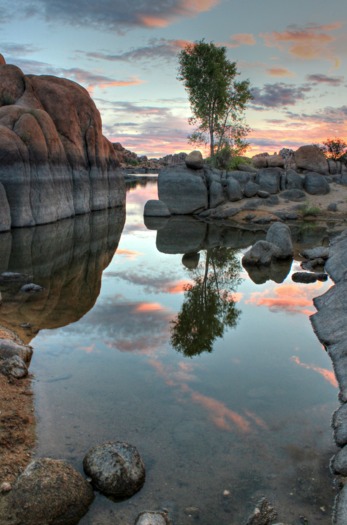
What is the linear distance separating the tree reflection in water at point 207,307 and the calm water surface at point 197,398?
0.21 ft

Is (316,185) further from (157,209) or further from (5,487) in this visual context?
(5,487)

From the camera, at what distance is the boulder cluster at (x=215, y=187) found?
122 ft

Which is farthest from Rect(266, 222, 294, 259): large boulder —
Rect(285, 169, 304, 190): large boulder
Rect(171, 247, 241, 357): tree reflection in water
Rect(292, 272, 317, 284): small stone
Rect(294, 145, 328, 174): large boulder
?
Rect(294, 145, 328, 174): large boulder

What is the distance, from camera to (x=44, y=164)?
1116 inches

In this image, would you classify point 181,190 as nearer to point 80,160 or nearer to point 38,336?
point 80,160

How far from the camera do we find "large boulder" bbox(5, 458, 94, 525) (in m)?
5.21

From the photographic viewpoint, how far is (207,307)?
1454 centimetres

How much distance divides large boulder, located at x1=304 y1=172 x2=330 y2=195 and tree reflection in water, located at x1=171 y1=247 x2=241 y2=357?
2276 cm

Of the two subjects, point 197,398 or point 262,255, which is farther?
point 262,255

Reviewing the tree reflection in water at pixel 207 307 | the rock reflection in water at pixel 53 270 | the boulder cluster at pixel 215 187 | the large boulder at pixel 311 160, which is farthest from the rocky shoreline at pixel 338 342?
the large boulder at pixel 311 160

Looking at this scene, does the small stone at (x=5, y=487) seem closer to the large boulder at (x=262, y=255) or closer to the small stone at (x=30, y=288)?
the small stone at (x=30, y=288)

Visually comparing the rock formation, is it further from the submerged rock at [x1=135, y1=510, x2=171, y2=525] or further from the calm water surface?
the submerged rock at [x1=135, y1=510, x2=171, y2=525]

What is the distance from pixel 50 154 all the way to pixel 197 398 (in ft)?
80.4

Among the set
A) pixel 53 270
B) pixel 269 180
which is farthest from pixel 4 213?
pixel 269 180
